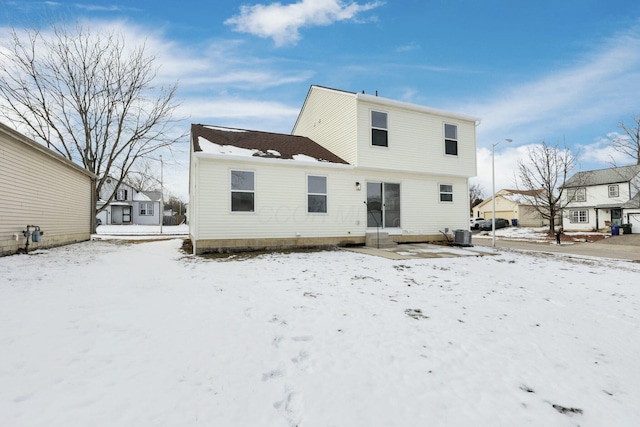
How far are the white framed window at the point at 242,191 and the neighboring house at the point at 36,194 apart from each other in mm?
5990

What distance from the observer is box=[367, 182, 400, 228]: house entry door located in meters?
12.2

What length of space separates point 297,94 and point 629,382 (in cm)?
1872

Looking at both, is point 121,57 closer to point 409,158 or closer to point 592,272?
point 409,158

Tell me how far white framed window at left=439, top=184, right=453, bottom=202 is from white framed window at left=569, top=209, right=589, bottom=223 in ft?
95.3

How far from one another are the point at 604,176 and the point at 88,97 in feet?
154

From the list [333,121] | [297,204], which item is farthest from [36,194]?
[333,121]

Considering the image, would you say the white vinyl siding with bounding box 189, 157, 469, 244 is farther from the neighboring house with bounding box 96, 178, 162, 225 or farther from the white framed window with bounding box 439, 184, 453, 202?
the neighboring house with bounding box 96, 178, 162, 225

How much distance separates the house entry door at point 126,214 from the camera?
133 ft

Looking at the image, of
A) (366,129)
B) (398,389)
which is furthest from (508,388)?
(366,129)

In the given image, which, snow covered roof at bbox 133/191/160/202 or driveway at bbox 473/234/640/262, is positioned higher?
snow covered roof at bbox 133/191/160/202

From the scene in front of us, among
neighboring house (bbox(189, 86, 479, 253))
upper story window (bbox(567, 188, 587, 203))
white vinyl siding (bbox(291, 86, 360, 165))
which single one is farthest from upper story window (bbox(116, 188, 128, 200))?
upper story window (bbox(567, 188, 587, 203))

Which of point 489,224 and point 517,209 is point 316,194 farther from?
point 517,209

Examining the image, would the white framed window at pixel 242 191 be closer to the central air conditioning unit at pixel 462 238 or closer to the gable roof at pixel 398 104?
the gable roof at pixel 398 104

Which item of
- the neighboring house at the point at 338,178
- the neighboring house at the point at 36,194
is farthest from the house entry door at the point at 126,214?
the neighboring house at the point at 338,178
